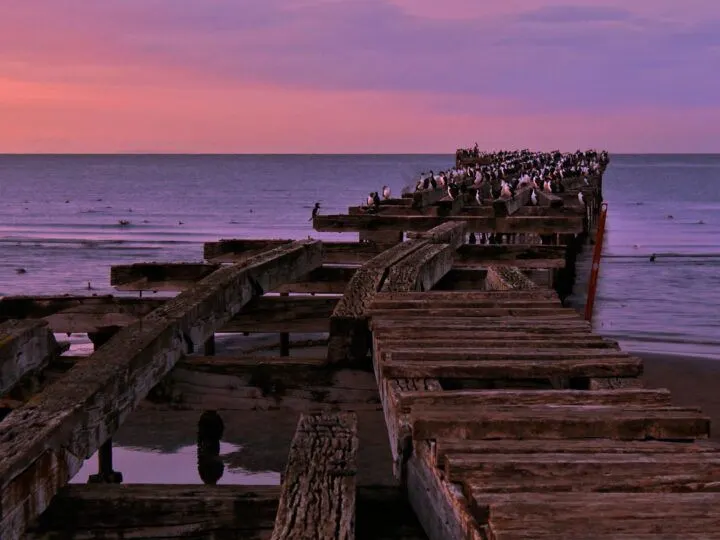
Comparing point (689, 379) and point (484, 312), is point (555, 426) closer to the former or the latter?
point (484, 312)

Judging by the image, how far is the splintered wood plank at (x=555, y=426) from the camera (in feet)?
11.9

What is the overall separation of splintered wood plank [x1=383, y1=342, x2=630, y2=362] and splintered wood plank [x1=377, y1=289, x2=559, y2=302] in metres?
1.55

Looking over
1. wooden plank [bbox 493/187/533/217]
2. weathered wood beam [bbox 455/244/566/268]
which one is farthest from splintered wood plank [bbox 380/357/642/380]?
wooden plank [bbox 493/187/533/217]

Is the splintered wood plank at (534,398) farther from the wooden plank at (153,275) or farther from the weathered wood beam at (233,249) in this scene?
the weathered wood beam at (233,249)

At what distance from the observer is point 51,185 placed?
113938 mm

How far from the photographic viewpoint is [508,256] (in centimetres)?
1124

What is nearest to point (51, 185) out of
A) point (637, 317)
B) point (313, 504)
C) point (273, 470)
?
point (637, 317)

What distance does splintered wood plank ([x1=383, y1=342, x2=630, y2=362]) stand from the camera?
16.2 feet

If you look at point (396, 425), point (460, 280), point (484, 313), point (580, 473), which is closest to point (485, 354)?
point (396, 425)

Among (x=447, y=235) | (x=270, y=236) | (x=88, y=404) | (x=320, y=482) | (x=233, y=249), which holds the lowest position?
(x=270, y=236)

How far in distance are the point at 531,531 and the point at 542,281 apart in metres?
10.8

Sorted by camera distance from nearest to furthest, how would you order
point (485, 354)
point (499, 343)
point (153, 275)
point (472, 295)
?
point (485, 354)
point (499, 343)
point (472, 295)
point (153, 275)

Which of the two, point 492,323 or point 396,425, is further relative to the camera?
point 492,323

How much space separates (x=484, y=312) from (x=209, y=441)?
17.7ft
